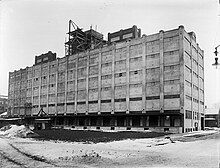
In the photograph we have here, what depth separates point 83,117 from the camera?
58500 mm

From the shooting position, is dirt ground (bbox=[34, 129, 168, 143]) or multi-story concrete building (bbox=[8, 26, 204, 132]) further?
multi-story concrete building (bbox=[8, 26, 204, 132])

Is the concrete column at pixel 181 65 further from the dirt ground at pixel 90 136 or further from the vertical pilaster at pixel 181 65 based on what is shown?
the dirt ground at pixel 90 136

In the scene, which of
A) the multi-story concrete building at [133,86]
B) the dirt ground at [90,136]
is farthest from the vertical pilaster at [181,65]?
the dirt ground at [90,136]

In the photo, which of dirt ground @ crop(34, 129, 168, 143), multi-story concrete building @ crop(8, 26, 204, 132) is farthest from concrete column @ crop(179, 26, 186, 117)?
dirt ground @ crop(34, 129, 168, 143)

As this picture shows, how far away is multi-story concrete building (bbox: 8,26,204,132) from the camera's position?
44.5 m

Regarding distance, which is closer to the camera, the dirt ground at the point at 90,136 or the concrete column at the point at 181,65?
the dirt ground at the point at 90,136

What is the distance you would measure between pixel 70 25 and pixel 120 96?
30.2 metres

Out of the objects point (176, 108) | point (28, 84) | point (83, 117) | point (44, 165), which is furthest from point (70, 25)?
point (44, 165)

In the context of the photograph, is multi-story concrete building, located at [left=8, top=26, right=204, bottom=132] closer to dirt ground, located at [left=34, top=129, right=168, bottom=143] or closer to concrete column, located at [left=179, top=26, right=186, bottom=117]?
concrete column, located at [left=179, top=26, right=186, bottom=117]

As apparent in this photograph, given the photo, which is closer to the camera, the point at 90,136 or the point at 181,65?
the point at 90,136

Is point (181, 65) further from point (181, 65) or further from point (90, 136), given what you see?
point (90, 136)

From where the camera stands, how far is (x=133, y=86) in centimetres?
4956

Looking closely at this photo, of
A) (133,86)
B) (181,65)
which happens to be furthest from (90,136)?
(181,65)

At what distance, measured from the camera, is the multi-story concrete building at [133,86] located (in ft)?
146
